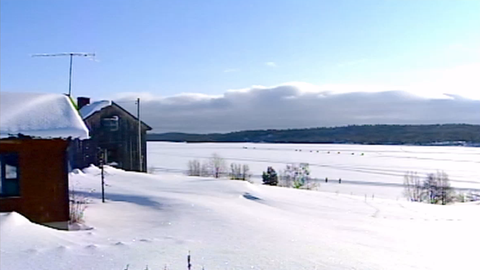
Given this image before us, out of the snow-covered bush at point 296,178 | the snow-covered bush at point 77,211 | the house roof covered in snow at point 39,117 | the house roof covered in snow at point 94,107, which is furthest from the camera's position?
the snow-covered bush at point 296,178

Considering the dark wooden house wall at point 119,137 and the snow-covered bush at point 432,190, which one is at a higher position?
the dark wooden house wall at point 119,137

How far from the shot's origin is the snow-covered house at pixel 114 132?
33156mm

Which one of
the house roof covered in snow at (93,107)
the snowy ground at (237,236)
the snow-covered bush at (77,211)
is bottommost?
the snowy ground at (237,236)

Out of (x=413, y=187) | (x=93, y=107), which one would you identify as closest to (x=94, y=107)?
(x=93, y=107)

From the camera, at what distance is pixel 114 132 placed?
34.5 meters

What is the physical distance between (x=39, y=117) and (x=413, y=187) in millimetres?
38691

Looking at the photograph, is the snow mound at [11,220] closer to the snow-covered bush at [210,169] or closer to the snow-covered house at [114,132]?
the snow-covered house at [114,132]

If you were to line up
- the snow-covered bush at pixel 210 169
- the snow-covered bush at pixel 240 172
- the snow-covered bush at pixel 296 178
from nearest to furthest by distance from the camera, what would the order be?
the snow-covered bush at pixel 296 178 → the snow-covered bush at pixel 240 172 → the snow-covered bush at pixel 210 169

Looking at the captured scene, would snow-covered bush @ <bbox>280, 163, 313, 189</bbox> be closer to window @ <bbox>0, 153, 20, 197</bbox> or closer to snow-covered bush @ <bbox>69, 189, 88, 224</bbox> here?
snow-covered bush @ <bbox>69, 189, 88, 224</bbox>

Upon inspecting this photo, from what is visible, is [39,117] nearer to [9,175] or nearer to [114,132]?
[9,175]

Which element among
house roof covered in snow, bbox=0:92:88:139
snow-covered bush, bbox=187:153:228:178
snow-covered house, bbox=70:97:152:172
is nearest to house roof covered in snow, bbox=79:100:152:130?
snow-covered house, bbox=70:97:152:172

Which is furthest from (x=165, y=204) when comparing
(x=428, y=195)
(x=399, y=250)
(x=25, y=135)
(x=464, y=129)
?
(x=464, y=129)

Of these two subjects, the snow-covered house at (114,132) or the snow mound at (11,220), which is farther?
the snow-covered house at (114,132)

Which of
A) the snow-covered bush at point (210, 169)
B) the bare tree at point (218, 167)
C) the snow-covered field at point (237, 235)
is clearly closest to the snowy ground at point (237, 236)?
the snow-covered field at point (237, 235)
